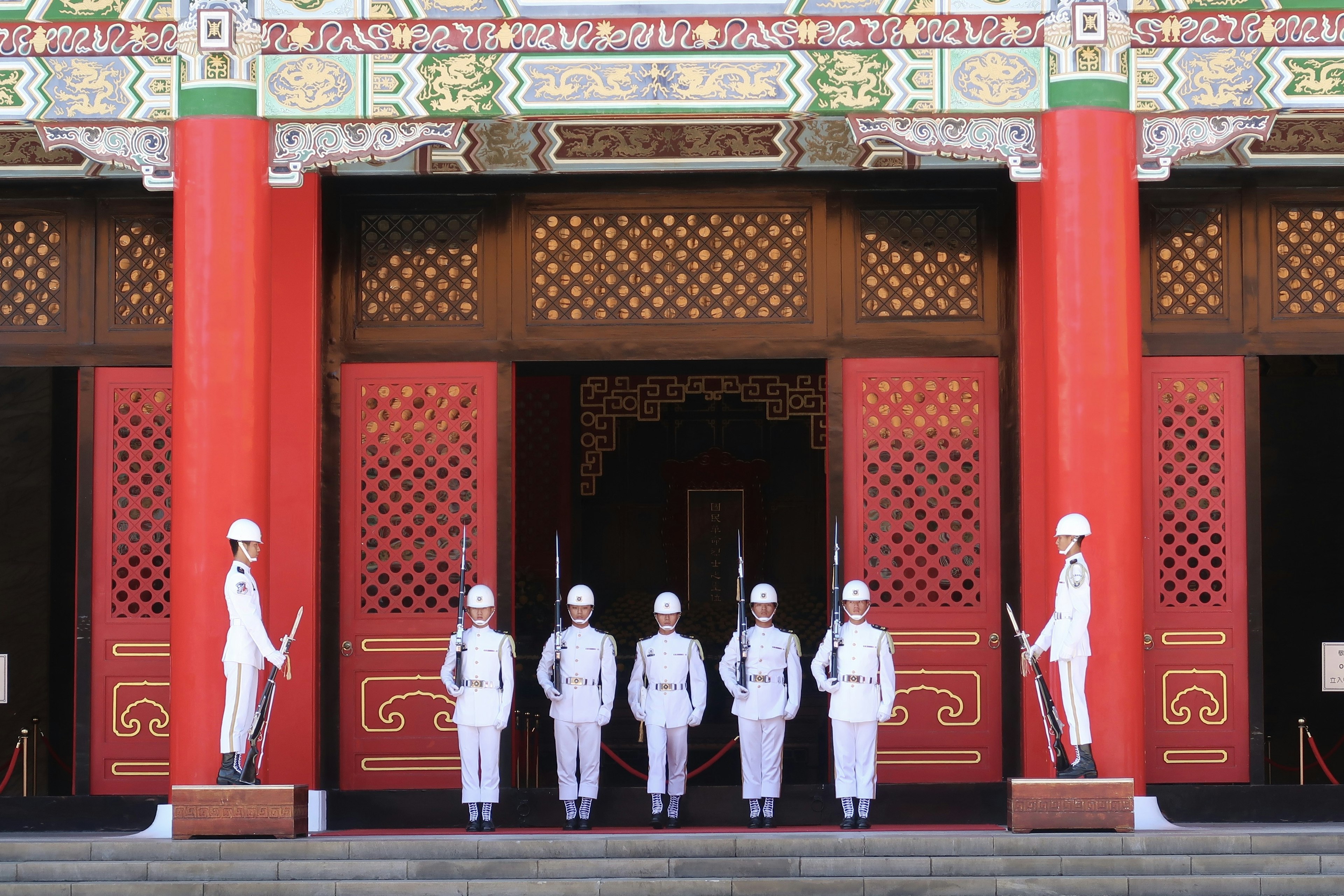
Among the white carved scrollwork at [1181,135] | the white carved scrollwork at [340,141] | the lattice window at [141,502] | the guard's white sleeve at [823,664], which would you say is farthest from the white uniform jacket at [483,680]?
the white carved scrollwork at [1181,135]

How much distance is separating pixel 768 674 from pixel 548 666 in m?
1.27

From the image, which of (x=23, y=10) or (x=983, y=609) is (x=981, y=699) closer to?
(x=983, y=609)

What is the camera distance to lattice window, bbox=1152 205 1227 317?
34.4 ft

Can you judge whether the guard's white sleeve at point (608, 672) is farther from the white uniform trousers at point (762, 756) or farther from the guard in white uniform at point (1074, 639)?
the guard in white uniform at point (1074, 639)

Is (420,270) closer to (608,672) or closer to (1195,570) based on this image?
(608,672)

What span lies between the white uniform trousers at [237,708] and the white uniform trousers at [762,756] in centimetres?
278

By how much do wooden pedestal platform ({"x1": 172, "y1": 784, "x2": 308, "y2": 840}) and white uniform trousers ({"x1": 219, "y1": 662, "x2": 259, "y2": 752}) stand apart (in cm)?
26

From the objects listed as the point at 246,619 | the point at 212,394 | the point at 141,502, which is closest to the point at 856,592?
the point at 246,619

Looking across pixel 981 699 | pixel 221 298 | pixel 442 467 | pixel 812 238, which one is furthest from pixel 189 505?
pixel 981 699

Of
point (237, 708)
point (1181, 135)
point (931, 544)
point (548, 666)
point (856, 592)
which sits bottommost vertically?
point (237, 708)

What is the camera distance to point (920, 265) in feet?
34.8

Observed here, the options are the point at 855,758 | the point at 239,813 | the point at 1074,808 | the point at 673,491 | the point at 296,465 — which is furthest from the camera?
the point at 673,491

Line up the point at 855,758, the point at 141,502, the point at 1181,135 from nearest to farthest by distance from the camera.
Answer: the point at 1181,135
the point at 855,758
the point at 141,502

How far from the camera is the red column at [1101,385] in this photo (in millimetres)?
8773
